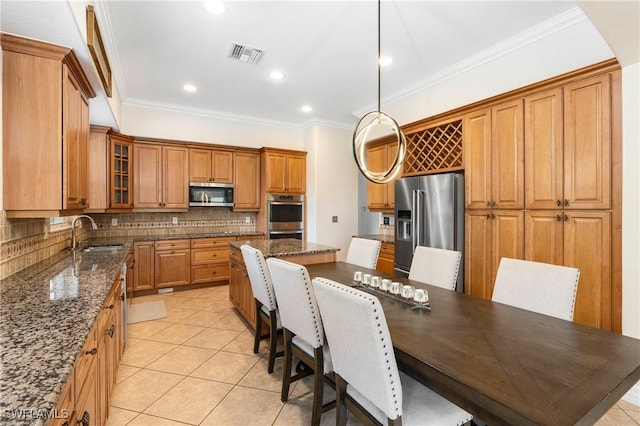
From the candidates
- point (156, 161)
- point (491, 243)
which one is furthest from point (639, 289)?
point (156, 161)

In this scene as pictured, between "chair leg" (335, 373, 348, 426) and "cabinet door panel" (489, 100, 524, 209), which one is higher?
"cabinet door panel" (489, 100, 524, 209)

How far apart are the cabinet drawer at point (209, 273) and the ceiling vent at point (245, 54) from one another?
9.78 feet

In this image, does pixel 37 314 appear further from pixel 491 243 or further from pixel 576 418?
pixel 491 243

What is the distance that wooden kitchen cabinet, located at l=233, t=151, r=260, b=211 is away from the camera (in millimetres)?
5098

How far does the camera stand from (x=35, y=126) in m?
1.80

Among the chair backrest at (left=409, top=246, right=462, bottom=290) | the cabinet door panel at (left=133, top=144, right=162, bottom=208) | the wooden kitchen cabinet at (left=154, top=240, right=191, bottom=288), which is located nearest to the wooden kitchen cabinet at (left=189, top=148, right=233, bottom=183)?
the cabinet door panel at (left=133, top=144, right=162, bottom=208)

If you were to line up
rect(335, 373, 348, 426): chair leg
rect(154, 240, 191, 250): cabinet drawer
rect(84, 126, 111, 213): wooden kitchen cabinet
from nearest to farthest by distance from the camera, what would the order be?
rect(335, 373, 348, 426): chair leg < rect(84, 126, 111, 213): wooden kitchen cabinet < rect(154, 240, 191, 250): cabinet drawer

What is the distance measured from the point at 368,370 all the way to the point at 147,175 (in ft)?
14.4

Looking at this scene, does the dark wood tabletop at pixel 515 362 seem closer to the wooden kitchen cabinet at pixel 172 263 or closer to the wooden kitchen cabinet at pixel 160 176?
the wooden kitchen cabinet at pixel 172 263

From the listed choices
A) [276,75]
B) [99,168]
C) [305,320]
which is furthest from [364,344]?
[99,168]

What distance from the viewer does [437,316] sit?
1.55m

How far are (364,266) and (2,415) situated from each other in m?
2.45

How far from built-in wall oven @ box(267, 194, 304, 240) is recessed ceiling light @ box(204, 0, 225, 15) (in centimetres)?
297

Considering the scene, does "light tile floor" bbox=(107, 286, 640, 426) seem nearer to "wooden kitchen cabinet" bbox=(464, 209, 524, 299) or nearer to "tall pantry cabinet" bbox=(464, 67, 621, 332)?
"tall pantry cabinet" bbox=(464, 67, 621, 332)
